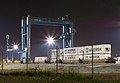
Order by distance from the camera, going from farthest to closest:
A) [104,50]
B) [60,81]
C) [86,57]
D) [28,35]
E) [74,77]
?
[28,35] → [86,57] → [104,50] → [74,77] → [60,81]

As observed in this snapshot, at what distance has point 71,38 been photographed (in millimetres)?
99500

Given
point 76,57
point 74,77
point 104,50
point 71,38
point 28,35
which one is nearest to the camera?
point 74,77

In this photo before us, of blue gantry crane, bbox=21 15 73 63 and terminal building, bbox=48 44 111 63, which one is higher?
blue gantry crane, bbox=21 15 73 63

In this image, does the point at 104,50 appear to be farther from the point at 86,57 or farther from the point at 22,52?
the point at 22,52

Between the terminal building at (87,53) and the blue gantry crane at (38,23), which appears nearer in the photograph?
the terminal building at (87,53)

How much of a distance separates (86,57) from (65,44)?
23.9m

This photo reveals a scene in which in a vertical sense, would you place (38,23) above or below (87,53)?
above

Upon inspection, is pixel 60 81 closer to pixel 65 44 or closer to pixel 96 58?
pixel 96 58

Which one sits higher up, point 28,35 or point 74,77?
point 28,35

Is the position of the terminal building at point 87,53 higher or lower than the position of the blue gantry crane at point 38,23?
lower

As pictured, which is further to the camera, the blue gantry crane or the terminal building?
the blue gantry crane

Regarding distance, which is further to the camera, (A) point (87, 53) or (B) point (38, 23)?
(B) point (38, 23)

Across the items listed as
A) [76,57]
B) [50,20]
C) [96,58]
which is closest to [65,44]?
[50,20]

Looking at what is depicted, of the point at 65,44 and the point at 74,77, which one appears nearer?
the point at 74,77
